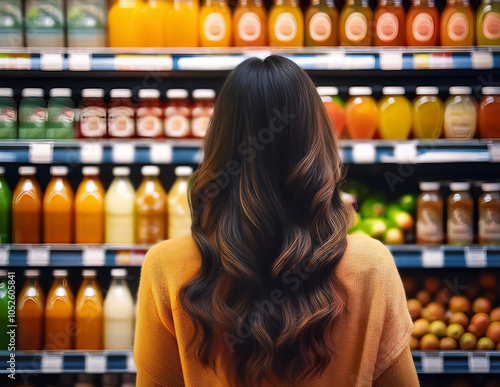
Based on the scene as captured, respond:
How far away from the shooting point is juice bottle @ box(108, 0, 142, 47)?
7.48ft

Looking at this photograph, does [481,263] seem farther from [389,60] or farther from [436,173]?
[389,60]

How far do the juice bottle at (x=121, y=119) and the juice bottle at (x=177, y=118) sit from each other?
0.15 meters

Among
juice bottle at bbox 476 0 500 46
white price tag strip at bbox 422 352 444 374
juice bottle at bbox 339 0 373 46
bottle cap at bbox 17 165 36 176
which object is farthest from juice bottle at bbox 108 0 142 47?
white price tag strip at bbox 422 352 444 374

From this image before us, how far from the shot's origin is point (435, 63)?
2.14m

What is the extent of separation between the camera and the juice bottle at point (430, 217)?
2.26 m

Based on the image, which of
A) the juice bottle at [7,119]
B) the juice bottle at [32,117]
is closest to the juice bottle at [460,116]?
the juice bottle at [32,117]

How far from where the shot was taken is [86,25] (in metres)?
2.28

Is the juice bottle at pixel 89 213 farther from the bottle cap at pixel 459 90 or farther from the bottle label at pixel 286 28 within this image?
the bottle cap at pixel 459 90

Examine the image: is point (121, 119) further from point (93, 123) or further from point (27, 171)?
point (27, 171)

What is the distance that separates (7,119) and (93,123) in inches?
14.5

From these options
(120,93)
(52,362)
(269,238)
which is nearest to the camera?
(269,238)

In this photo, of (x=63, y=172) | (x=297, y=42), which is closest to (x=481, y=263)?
(x=297, y=42)

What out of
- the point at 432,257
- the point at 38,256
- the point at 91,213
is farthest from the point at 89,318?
the point at 432,257

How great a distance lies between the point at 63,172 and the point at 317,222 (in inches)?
68.2
